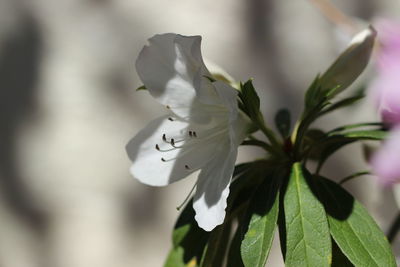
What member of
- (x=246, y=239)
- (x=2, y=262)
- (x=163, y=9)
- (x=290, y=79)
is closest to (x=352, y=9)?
(x=290, y=79)

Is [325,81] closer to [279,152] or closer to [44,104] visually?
[279,152]

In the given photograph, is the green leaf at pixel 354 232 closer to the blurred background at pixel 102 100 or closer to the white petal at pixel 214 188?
the white petal at pixel 214 188

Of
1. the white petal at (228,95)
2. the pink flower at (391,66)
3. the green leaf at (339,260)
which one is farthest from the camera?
the green leaf at (339,260)

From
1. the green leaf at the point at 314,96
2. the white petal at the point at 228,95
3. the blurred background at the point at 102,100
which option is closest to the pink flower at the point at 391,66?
the white petal at the point at 228,95

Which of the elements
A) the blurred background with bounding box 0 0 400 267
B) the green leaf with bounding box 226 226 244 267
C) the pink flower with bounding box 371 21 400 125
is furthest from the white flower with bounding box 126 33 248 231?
the blurred background with bounding box 0 0 400 267

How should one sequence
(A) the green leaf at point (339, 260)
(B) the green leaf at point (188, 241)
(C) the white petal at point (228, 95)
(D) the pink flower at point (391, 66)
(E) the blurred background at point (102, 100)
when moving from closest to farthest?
(D) the pink flower at point (391, 66), (C) the white petal at point (228, 95), (A) the green leaf at point (339, 260), (B) the green leaf at point (188, 241), (E) the blurred background at point (102, 100)

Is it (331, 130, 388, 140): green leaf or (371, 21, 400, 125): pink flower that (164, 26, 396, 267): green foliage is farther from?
(371, 21, 400, 125): pink flower
